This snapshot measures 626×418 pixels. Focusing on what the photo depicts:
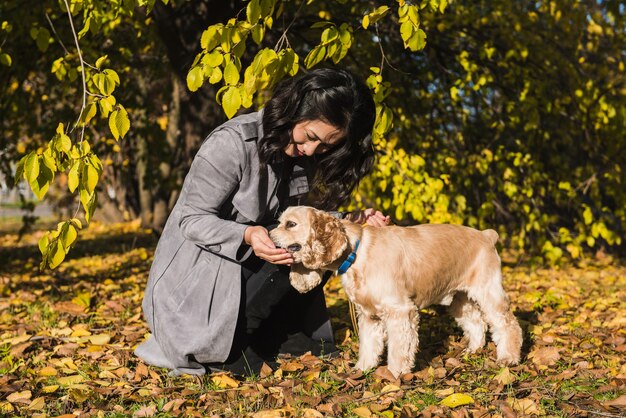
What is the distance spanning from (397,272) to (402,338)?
14.0 inches

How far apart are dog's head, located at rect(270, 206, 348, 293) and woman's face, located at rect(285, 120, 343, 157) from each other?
0.37m

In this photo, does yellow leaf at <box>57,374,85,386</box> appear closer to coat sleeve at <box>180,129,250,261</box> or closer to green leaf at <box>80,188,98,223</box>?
coat sleeve at <box>180,129,250,261</box>

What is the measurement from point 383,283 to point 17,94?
6470 mm

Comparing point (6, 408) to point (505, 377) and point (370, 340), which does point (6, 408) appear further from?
point (505, 377)

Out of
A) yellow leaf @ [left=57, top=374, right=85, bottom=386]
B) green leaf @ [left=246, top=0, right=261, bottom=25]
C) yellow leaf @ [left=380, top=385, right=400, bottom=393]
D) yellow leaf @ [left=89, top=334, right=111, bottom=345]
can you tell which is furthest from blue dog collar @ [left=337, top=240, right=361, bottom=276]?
yellow leaf @ [left=89, top=334, right=111, bottom=345]

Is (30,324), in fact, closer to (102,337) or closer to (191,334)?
(102,337)

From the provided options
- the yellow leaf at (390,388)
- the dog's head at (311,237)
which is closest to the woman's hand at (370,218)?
the dog's head at (311,237)

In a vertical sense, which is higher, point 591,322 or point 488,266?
point 488,266

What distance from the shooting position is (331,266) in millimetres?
3621

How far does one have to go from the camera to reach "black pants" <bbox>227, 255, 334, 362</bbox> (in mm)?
3828

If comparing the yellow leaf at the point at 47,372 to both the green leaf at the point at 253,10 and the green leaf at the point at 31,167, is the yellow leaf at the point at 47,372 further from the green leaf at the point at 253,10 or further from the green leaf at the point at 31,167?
the green leaf at the point at 253,10

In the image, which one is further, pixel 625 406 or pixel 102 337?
pixel 102 337

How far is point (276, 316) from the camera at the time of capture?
13.5 ft

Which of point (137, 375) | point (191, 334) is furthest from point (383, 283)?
point (137, 375)
